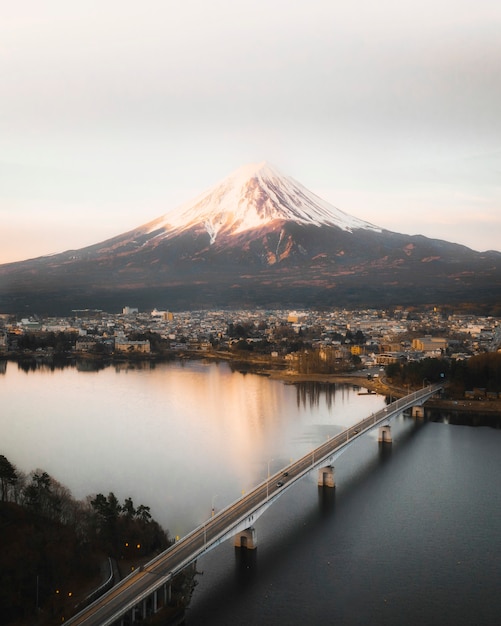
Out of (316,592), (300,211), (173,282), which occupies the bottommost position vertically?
(316,592)

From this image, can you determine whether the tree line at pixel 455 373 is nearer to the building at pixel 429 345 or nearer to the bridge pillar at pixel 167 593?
the building at pixel 429 345

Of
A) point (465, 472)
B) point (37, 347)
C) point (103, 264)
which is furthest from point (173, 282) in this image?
point (465, 472)

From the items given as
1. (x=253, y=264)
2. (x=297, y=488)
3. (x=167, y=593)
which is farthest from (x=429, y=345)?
(x=253, y=264)

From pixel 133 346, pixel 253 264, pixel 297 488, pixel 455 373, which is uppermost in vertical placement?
pixel 253 264

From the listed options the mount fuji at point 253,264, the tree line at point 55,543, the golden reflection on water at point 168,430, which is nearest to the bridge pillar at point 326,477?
the golden reflection on water at point 168,430

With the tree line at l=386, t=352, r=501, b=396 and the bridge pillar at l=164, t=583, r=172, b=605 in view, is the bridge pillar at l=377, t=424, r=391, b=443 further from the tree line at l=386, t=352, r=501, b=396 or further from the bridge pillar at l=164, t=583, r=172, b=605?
the bridge pillar at l=164, t=583, r=172, b=605

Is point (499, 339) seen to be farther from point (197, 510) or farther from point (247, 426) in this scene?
point (197, 510)

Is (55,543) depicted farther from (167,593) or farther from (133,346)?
(133,346)
